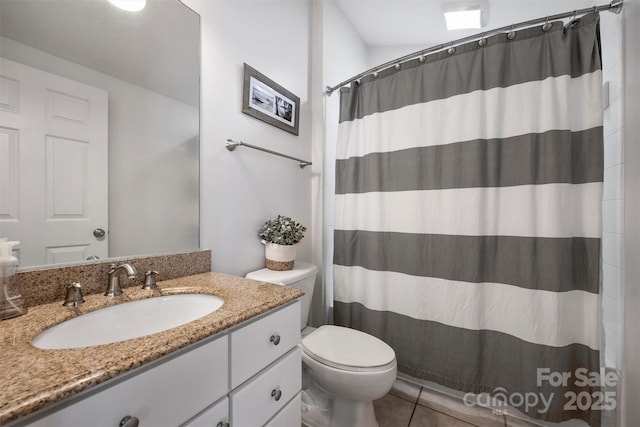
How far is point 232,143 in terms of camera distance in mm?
1297

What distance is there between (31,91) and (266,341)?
99 cm

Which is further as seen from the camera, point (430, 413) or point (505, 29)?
point (430, 413)

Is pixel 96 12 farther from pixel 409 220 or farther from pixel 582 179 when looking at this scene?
pixel 582 179

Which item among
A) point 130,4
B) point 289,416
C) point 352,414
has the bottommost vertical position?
point 352,414

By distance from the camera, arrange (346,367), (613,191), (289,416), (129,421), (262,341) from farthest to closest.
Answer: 1. (613,191)
2. (346,367)
3. (289,416)
4. (262,341)
5. (129,421)

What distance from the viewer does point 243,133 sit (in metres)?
1.38

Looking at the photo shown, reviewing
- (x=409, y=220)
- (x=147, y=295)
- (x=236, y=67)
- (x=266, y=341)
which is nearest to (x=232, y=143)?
(x=236, y=67)

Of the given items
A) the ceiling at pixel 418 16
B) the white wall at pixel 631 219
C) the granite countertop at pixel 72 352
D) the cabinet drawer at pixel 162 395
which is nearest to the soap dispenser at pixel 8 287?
the granite countertop at pixel 72 352

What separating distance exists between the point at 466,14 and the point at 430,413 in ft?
8.07

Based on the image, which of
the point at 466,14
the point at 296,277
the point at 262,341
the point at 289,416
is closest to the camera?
the point at 262,341

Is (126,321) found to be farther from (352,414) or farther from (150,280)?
(352,414)

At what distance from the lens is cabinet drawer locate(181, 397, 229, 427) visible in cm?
61

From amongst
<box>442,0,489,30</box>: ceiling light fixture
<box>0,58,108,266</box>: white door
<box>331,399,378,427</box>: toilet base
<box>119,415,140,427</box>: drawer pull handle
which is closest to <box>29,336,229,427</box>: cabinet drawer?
<box>119,415,140,427</box>: drawer pull handle

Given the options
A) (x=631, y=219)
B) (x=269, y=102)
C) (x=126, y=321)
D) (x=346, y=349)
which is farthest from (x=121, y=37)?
(x=631, y=219)
